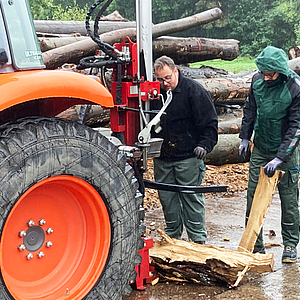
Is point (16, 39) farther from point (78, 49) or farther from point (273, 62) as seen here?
point (78, 49)

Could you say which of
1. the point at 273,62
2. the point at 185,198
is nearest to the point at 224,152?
the point at 185,198

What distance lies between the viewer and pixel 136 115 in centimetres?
386

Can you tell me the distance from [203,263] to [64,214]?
4.49 ft

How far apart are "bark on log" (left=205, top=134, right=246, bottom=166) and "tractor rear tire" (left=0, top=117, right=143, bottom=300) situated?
4734mm

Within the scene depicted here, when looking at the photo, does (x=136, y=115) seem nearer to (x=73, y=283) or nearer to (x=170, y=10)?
(x=73, y=283)

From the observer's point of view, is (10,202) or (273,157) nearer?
(10,202)

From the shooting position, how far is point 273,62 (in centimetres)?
421

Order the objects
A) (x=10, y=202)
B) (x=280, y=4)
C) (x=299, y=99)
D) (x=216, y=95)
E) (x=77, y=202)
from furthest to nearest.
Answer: (x=280, y=4) < (x=216, y=95) < (x=299, y=99) < (x=77, y=202) < (x=10, y=202)

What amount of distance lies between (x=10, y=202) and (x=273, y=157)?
2851mm

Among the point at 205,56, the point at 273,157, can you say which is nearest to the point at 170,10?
the point at 205,56

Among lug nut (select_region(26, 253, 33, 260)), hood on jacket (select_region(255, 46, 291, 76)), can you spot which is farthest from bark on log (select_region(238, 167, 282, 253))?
lug nut (select_region(26, 253, 33, 260))

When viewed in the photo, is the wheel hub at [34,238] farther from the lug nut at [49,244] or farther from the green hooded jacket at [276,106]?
the green hooded jacket at [276,106]

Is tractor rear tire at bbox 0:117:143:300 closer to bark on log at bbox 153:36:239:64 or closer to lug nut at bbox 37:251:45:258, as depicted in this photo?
lug nut at bbox 37:251:45:258

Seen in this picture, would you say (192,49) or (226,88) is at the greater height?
(192,49)
